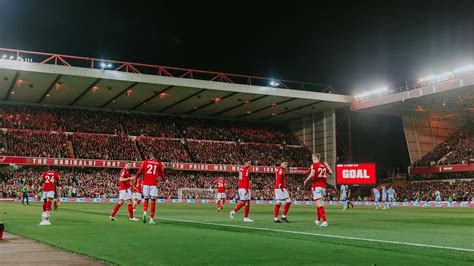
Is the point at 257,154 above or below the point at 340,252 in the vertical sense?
above

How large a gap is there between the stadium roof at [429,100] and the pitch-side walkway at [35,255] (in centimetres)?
4392

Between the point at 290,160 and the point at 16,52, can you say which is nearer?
the point at 16,52

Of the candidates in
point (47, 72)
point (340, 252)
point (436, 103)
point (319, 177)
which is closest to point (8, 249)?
point (340, 252)

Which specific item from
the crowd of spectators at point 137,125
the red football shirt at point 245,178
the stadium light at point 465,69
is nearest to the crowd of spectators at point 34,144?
the crowd of spectators at point 137,125

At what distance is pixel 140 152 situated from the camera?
56844 millimetres

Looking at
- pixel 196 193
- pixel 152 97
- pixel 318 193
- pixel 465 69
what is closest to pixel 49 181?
pixel 318 193

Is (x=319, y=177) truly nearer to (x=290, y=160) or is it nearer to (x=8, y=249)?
(x=8, y=249)

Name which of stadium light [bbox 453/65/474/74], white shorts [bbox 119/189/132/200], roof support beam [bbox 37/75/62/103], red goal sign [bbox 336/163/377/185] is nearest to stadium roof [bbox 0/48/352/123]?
roof support beam [bbox 37/75/62/103]

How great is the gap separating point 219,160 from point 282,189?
43.4m

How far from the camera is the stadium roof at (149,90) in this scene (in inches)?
1823

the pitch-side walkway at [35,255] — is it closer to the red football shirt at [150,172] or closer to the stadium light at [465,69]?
the red football shirt at [150,172]

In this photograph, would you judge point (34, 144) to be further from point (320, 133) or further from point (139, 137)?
point (320, 133)

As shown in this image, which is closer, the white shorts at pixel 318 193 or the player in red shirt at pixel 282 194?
the white shorts at pixel 318 193

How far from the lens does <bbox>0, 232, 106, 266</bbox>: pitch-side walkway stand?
6.81m
